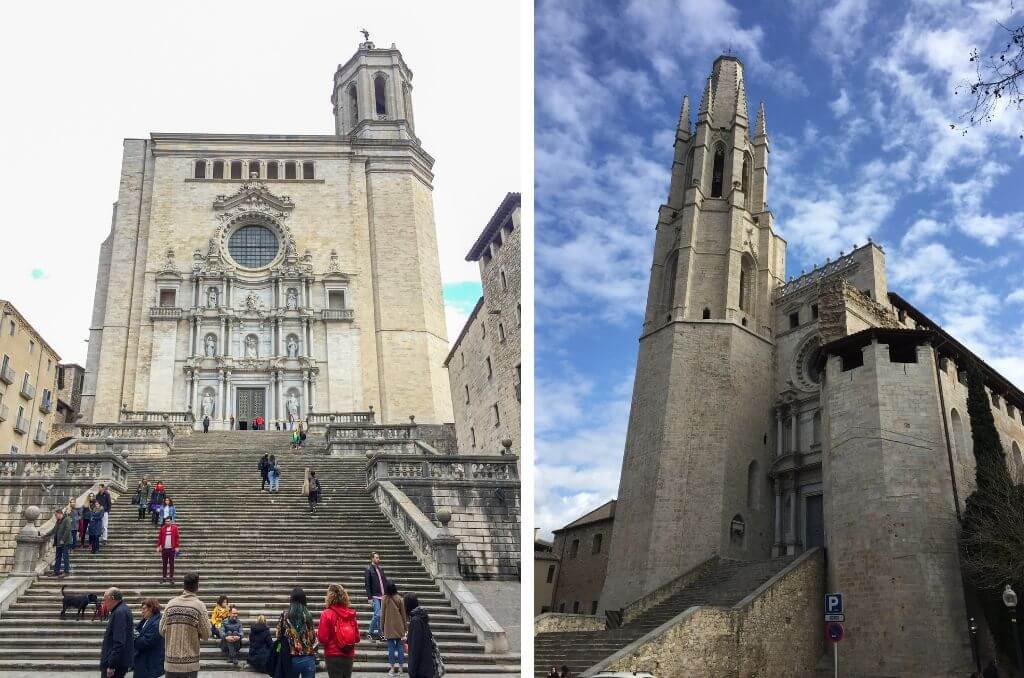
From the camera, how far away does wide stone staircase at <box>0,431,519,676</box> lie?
10.8 meters

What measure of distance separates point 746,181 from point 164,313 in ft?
73.9

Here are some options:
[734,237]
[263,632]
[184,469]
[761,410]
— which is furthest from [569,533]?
[263,632]

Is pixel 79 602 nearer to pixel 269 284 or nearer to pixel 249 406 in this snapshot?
pixel 249 406

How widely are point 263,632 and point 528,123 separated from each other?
6487 millimetres

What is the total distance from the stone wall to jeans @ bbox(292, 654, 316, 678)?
33.7ft

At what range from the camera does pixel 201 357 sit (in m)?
38.6

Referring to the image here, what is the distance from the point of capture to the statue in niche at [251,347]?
3931cm

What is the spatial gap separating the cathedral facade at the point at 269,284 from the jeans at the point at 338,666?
30.9 meters

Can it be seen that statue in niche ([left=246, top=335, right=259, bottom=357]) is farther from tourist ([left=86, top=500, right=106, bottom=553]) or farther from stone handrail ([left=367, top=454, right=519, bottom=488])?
tourist ([left=86, top=500, right=106, bottom=553])

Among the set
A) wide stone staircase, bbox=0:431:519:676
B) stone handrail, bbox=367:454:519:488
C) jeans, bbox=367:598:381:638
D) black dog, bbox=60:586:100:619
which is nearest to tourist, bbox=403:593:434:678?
wide stone staircase, bbox=0:431:519:676

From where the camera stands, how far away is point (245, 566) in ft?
45.2

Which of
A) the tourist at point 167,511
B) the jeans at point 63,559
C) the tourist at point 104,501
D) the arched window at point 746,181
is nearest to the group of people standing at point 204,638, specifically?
the jeans at point 63,559

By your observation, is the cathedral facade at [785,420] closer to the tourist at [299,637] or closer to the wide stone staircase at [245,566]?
the wide stone staircase at [245,566]

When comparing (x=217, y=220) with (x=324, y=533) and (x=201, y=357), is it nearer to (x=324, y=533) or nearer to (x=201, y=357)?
(x=201, y=357)
